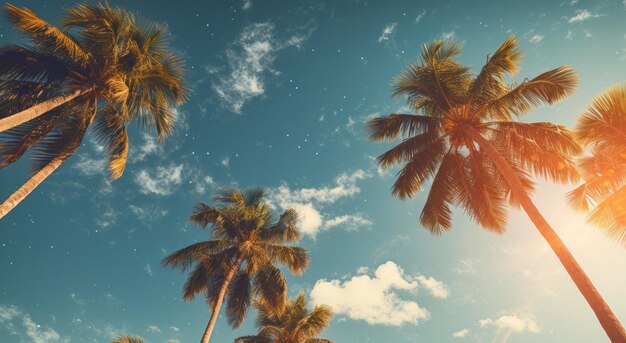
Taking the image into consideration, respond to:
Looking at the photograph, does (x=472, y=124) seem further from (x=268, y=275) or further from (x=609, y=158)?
(x=268, y=275)

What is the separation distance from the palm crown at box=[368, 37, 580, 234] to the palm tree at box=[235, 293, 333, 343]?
1007 centimetres

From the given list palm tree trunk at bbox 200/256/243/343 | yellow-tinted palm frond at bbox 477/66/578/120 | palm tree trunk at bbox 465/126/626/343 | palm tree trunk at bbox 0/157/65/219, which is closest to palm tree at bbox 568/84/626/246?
yellow-tinted palm frond at bbox 477/66/578/120

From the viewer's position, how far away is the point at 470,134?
10.2 metres

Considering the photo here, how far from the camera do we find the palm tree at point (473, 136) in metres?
9.65

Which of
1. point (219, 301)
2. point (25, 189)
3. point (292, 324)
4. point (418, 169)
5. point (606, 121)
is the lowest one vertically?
point (25, 189)

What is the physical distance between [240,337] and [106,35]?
1774 centimetres

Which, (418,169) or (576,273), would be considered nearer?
(576,273)

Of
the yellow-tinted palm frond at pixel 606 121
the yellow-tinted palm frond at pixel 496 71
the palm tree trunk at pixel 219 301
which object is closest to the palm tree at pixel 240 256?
the palm tree trunk at pixel 219 301

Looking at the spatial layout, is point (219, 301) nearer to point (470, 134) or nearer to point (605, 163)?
point (470, 134)

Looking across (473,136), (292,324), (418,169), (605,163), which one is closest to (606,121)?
(605,163)

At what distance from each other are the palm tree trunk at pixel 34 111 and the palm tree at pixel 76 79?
3cm

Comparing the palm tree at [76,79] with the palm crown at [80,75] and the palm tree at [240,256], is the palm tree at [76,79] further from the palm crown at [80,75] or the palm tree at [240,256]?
the palm tree at [240,256]

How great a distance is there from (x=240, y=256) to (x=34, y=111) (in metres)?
9.80

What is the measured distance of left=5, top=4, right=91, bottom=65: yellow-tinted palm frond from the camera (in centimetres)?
808
